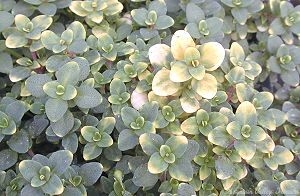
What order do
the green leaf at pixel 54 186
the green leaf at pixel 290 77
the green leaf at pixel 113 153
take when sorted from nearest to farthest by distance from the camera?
1. the green leaf at pixel 54 186
2. the green leaf at pixel 113 153
3. the green leaf at pixel 290 77

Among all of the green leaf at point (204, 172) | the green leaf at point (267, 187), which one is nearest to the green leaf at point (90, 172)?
the green leaf at point (204, 172)

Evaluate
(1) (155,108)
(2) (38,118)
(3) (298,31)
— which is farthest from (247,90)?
(2) (38,118)

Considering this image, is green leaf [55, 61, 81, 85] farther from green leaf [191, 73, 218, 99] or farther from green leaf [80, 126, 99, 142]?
green leaf [191, 73, 218, 99]

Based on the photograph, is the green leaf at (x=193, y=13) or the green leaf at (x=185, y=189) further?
the green leaf at (x=193, y=13)

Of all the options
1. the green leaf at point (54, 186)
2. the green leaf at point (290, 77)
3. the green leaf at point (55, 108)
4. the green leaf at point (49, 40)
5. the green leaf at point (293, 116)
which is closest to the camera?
the green leaf at point (54, 186)

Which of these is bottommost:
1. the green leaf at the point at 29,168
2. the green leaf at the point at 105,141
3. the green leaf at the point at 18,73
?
the green leaf at the point at 105,141

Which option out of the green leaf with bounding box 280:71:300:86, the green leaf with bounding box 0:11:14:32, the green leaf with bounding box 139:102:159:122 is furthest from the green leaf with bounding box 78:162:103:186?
the green leaf with bounding box 280:71:300:86

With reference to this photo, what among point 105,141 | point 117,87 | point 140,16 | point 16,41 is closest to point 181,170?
point 105,141

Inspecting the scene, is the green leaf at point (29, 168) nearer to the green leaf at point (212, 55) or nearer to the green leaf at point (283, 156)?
the green leaf at point (212, 55)
